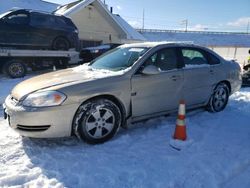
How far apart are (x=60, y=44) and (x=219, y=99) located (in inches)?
335

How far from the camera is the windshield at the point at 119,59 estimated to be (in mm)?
4750

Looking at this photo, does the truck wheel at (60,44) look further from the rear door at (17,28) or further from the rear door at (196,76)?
the rear door at (196,76)

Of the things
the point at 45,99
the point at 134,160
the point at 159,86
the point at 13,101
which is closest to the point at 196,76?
the point at 159,86

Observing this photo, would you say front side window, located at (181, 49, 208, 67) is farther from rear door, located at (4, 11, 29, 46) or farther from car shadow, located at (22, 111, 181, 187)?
rear door, located at (4, 11, 29, 46)

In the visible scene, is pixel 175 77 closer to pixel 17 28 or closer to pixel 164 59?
pixel 164 59

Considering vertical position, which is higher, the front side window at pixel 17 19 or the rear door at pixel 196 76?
the front side window at pixel 17 19

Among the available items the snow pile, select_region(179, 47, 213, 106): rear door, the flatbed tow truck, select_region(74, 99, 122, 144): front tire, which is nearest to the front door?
select_region(179, 47, 213, 106): rear door

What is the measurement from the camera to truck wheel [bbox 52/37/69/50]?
12.2m

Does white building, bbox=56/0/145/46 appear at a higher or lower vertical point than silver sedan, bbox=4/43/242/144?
higher

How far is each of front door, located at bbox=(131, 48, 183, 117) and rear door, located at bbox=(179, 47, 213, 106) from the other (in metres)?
0.23

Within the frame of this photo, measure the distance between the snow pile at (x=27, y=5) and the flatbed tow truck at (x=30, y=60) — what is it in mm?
6993

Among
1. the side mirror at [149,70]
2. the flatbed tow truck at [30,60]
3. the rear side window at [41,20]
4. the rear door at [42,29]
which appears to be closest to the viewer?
the side mirror at [149,70]

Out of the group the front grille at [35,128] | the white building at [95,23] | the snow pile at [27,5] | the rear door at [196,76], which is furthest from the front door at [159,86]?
the snow pile at [27,5]

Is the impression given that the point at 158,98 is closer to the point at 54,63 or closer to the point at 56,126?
the point at 56,126
